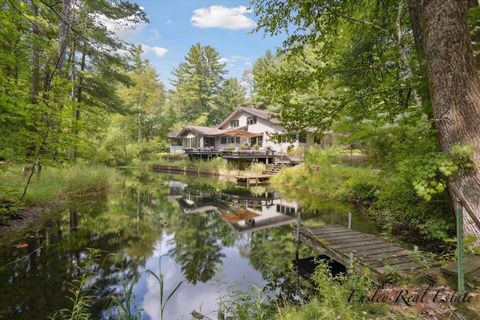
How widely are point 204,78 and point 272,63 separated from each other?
12976mm

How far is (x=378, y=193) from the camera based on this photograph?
7.91 meters

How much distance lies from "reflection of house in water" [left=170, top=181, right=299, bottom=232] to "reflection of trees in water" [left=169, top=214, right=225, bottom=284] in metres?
1.24

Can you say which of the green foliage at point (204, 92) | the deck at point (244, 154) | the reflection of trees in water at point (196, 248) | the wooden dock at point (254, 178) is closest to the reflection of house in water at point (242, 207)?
the reflection of trees in water at point (196, 248)

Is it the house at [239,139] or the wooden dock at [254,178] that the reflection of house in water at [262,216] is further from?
the house at [239,139]

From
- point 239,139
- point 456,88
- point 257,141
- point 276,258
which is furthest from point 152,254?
point 239,139

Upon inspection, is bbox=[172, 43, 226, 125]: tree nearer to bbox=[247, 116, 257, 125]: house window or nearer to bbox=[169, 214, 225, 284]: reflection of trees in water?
bbox=[247, 116, 257, 125]: house window

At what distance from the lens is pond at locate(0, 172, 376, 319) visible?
4891 millimetres

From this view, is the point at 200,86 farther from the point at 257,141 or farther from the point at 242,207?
the point at 242,207

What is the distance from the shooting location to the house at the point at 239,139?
28516 mm

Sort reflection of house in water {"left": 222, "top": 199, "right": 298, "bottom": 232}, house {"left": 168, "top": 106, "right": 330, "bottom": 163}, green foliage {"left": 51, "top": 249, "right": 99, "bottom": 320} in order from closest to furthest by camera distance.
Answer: green foliage {"left": 51, "top": 249, "right": 99, "bottom": 320}, reflection of house in water {"left": 222, "top": 199, "right": 298, "bottom": 232}, house {"left": 168, "top": 106, "right": 330, "bottom": 163}

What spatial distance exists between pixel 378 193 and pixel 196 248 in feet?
18.5

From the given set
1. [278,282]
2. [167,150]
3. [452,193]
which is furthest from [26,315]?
[167,150]

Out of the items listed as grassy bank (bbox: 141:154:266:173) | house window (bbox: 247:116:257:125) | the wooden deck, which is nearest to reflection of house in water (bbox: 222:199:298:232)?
the wooden deck

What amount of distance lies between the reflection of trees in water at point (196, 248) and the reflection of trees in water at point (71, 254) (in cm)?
80
